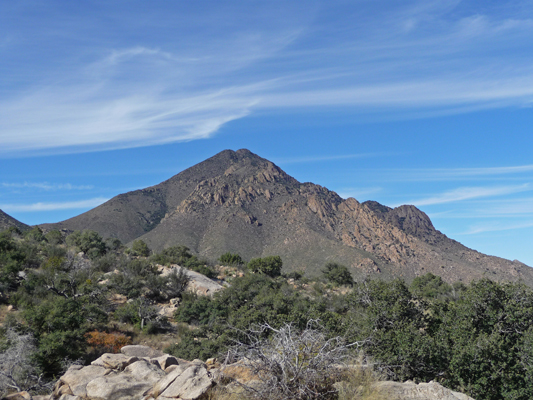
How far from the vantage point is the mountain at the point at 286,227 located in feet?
248

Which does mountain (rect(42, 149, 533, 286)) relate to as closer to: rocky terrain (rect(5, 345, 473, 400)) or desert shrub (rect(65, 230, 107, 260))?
desert shrub (rect(65, 230, 107, 260))

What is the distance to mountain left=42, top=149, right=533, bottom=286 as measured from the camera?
75.7m

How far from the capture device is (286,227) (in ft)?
311

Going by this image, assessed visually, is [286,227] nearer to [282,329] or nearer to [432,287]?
[432,287]

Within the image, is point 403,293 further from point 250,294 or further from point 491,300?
point 250,294

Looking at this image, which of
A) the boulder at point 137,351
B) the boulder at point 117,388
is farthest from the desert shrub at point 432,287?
the boulder at point 117,388

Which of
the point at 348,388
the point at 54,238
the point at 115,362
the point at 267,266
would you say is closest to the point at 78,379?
the point at 115,362

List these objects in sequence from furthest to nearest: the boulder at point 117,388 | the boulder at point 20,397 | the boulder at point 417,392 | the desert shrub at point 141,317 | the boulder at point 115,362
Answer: the desert shrub at point 141,317
the boulder at point 115,362
the boulder at point 20,397
the boulder at point 117,388
the boulder at point 417,392

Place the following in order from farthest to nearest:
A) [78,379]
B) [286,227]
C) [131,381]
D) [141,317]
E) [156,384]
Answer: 1. [286,227]
2. [141,317]
3. [78,379]
4. [131,381]
5. [156,384]

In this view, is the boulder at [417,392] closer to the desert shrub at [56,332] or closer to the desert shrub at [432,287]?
the desert shrub at [56,332]

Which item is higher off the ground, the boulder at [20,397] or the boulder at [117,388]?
the boulder at [117,388]

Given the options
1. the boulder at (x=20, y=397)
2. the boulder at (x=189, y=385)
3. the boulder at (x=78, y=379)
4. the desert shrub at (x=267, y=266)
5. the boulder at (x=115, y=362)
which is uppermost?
the desert shrub at (x=267, y=266)

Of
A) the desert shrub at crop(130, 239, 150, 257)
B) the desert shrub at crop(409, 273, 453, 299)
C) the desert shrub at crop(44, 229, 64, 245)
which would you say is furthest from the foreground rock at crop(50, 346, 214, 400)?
the desert shrub at crop(130, 239, 150, 257)

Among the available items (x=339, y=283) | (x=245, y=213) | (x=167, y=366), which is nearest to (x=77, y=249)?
(x=339, y=283)
